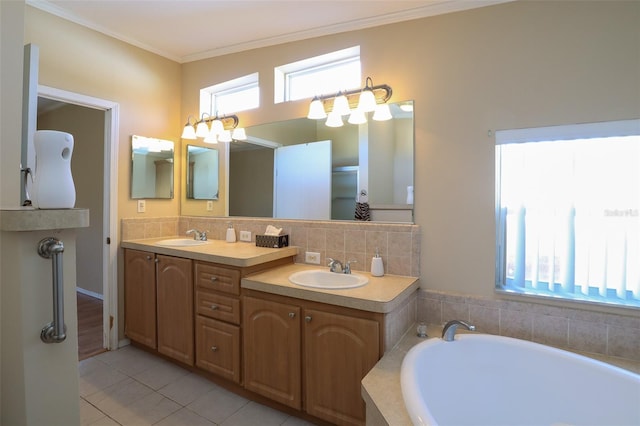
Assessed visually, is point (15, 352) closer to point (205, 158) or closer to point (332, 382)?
point (332, 382)

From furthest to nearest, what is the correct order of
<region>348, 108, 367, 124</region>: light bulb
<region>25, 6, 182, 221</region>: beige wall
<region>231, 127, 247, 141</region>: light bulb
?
<region>231, 127, 247, 141</region>: light bulb, <region>25, 6, 182, 221</region>: beige wall, <region>348, 108, 367, 124</region>: light bulb

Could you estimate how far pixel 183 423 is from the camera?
1815 mm

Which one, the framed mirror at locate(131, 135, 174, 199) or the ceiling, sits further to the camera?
the framed mirror at locate(131, 135, 174, 199)

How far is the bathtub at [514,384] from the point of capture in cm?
135

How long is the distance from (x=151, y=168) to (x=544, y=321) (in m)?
3.24

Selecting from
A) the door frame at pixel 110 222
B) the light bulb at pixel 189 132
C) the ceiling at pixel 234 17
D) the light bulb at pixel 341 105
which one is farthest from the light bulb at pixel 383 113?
the door frame at pixel 110 222

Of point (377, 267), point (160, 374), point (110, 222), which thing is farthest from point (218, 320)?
point (110, 222)

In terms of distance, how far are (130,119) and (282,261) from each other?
1.90m

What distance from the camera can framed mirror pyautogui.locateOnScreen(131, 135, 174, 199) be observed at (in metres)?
2.79

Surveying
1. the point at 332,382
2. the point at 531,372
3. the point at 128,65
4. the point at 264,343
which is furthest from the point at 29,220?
the point at 128,65

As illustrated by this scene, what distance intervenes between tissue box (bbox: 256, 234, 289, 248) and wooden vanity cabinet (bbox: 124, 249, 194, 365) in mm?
Result: 529

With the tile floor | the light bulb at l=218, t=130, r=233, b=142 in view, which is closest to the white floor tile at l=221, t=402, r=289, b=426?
the tile floor

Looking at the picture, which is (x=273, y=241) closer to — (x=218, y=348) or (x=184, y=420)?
(x=218, y=348)

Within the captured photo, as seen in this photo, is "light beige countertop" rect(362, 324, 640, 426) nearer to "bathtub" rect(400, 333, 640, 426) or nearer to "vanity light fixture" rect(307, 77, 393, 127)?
"bathtub" rect(400, 333, 640, 426)
